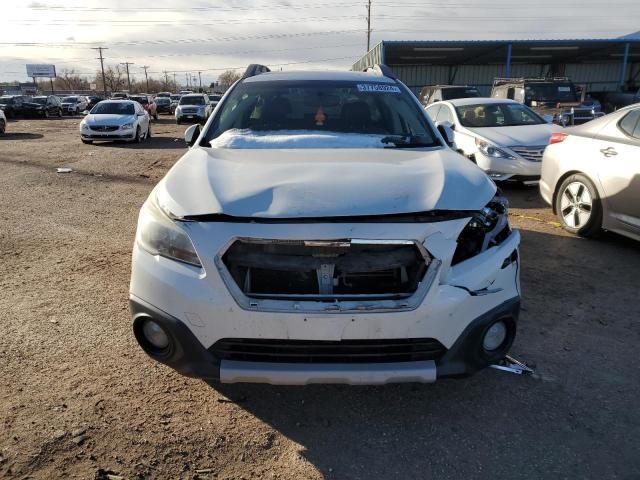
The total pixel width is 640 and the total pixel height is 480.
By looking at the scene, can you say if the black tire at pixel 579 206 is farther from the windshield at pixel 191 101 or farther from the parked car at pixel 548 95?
the windshield at pixel 191 101

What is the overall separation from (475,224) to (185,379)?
1.86m

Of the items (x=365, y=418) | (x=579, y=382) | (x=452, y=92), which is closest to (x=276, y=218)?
(x=365, y=418)

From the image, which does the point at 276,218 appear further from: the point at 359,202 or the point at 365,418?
the point at 365,418

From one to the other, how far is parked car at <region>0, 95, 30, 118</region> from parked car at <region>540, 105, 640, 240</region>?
38.4m

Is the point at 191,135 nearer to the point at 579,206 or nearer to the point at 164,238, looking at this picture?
the point at 164,238

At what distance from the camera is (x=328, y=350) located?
2330 mm

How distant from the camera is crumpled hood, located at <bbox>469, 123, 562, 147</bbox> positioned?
8.18 metres

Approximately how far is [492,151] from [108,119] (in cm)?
1345

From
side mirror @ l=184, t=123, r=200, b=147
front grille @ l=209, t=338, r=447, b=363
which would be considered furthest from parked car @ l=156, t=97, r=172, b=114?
front grille @ l=209, t=338, r=447, b=363

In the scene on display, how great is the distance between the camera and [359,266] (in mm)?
2369

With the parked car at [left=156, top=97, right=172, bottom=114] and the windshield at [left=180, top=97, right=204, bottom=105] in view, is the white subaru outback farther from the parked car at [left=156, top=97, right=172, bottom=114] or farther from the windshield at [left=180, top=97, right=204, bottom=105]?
the parked car at [left=156, top=97, right=172, bottom=114]

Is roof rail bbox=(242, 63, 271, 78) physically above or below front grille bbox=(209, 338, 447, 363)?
above

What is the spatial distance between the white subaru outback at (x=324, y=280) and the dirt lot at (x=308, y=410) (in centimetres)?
40

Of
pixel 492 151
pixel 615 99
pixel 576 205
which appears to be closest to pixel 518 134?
pixel 492 151
